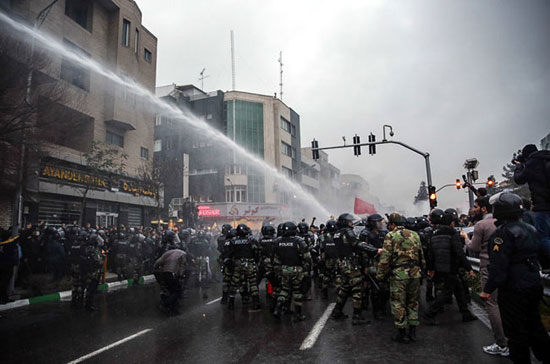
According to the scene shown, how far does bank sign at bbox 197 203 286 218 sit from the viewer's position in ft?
154

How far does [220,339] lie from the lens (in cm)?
580

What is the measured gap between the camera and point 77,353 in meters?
5.31

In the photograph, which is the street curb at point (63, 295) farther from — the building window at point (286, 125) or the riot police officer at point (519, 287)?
the building window at point (286, 125)

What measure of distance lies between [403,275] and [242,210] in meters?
41.9

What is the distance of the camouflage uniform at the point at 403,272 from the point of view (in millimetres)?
5398

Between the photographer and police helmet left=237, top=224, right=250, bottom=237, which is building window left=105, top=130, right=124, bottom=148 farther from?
the photographer

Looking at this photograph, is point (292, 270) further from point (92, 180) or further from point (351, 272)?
point (92, 180)

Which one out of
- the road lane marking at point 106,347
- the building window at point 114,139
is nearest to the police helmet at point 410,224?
the road lane marking at point 106,347

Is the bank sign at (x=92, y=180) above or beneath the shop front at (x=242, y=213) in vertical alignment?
above

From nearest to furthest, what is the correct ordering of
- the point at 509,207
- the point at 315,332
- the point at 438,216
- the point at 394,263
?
the point at 509,207
the point at 394,263
the point at 315,332
the point at 438,216

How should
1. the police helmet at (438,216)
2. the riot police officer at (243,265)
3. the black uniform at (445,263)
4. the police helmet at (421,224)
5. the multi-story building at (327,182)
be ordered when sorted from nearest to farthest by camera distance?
the black uniform at (445,263) → the police helmet at (438,216) → the riot police officer at (243,265) → the police helmet at (421,224) → the multi-story building at (327,182)

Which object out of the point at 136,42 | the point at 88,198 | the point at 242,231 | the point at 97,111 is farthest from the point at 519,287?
the point at 136,42

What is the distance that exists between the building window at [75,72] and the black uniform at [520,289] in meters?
22.7

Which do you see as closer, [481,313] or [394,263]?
[394,263]
